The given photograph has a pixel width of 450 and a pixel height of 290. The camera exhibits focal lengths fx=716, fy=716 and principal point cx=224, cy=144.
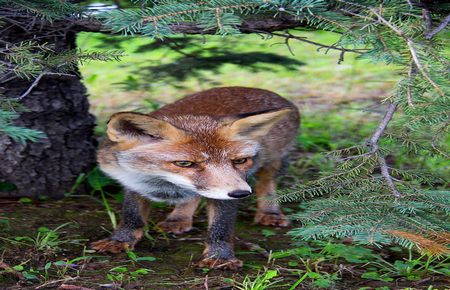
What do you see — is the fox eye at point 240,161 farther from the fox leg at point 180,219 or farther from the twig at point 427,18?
the twig at point 427,18

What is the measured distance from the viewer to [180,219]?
18.0 ft

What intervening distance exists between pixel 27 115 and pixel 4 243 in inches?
49.5

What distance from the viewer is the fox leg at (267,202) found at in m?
5.70

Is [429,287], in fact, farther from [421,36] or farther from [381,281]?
[421,36]

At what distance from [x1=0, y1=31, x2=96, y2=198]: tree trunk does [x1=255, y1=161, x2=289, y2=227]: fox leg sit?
1478 mm

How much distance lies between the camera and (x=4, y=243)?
15.5 ft

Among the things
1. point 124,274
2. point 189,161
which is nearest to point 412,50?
point 189,161

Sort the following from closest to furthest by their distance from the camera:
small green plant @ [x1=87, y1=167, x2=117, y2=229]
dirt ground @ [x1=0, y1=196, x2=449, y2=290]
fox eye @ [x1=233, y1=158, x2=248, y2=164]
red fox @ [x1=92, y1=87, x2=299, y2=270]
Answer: dirt ground @ [x1=0, y1=196, x2=449, y2=290], red fox @ [x1=92, y1=87, x2=299, y2=270], fox eye @ [x1=233, y1=158, x2=248, y2=164], small green plant @ [x1=87, y1=167, x2=117, y2=229]

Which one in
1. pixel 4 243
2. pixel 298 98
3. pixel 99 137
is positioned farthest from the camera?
pixel 298 98

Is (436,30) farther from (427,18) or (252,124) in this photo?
(252,124)

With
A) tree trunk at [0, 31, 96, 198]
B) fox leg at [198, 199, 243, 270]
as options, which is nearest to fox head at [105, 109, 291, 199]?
fox leg at [198, 199, 243, 270]

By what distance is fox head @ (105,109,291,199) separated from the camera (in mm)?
4324

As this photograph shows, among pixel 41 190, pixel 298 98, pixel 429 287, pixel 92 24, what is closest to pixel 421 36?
pixel 429 287

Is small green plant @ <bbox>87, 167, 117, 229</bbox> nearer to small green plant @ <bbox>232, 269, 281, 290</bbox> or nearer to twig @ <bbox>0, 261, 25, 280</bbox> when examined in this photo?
twig @ <bbox>0, 261, 25, 280</bbox>
